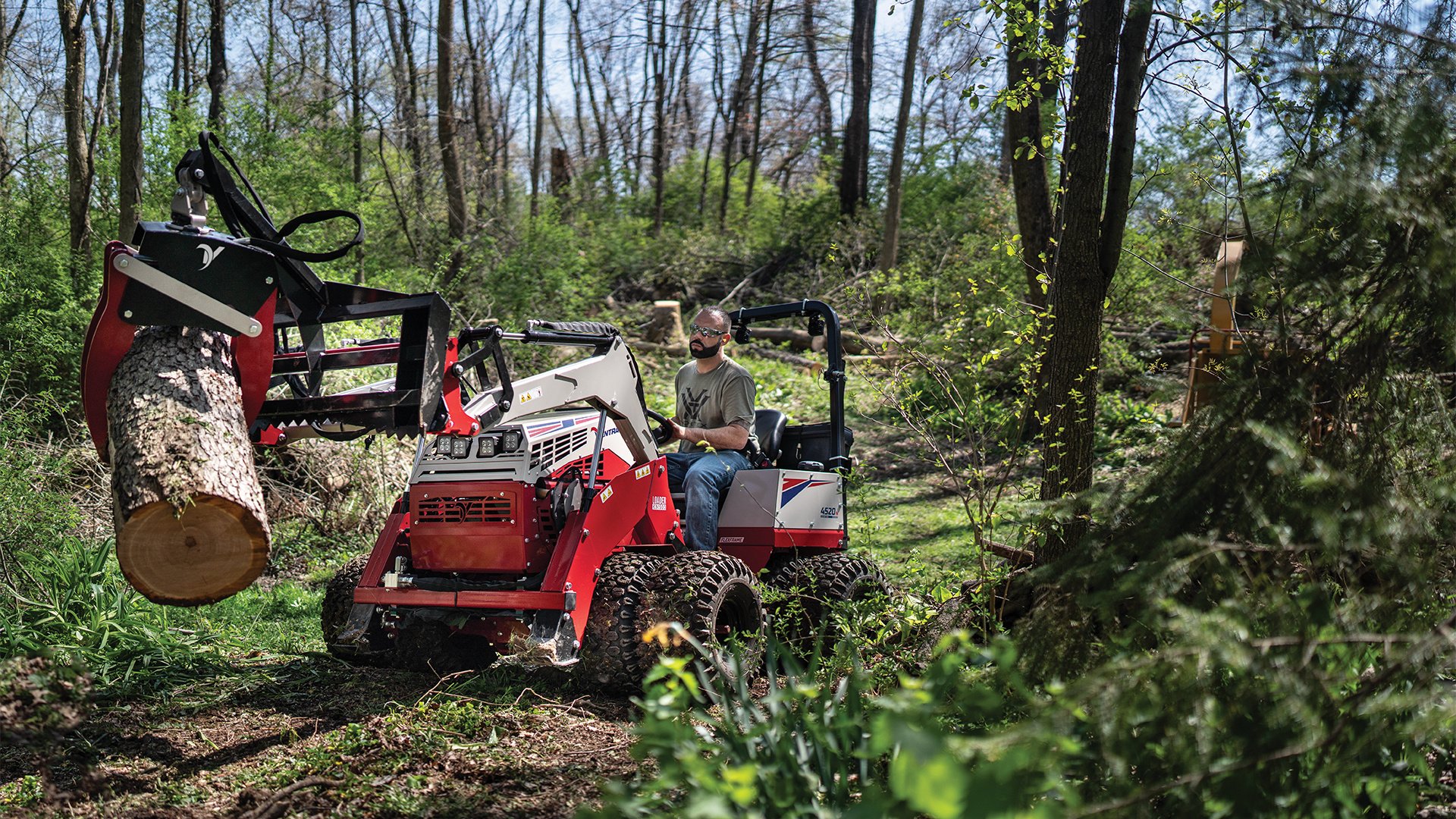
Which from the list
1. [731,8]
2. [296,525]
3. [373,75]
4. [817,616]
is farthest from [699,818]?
[731,8]

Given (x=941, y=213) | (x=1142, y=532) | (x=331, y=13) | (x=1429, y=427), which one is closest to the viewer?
(x=1142, y=532)

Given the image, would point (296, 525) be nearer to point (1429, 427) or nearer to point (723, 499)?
point (723, 499)

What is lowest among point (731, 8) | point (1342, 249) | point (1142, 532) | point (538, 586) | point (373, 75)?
point (538, 586)

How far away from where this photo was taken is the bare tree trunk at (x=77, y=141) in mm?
9406

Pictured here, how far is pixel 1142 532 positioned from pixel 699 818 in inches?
54.5

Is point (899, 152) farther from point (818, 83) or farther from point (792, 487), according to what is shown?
point (792, 487)

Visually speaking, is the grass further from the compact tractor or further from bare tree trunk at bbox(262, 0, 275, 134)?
bare tree trunk at bbox(262, 0, 275, 134)

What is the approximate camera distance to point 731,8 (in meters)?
25.2

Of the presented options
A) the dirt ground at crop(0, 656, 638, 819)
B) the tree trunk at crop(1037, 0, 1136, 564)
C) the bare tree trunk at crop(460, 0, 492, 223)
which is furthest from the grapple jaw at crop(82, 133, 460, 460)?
the bare tree trunk at crop(460, 0, 492, 223)

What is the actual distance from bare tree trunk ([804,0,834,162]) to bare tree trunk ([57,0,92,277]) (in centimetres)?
1705

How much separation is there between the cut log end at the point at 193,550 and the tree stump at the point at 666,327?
12.8 meters

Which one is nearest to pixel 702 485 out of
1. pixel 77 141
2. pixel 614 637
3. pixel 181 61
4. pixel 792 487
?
pixel 792 487

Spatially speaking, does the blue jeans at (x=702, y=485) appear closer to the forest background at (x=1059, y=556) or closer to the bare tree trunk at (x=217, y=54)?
the forest background at (x=1059, y=556)

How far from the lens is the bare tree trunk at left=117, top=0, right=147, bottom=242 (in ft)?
26.2
